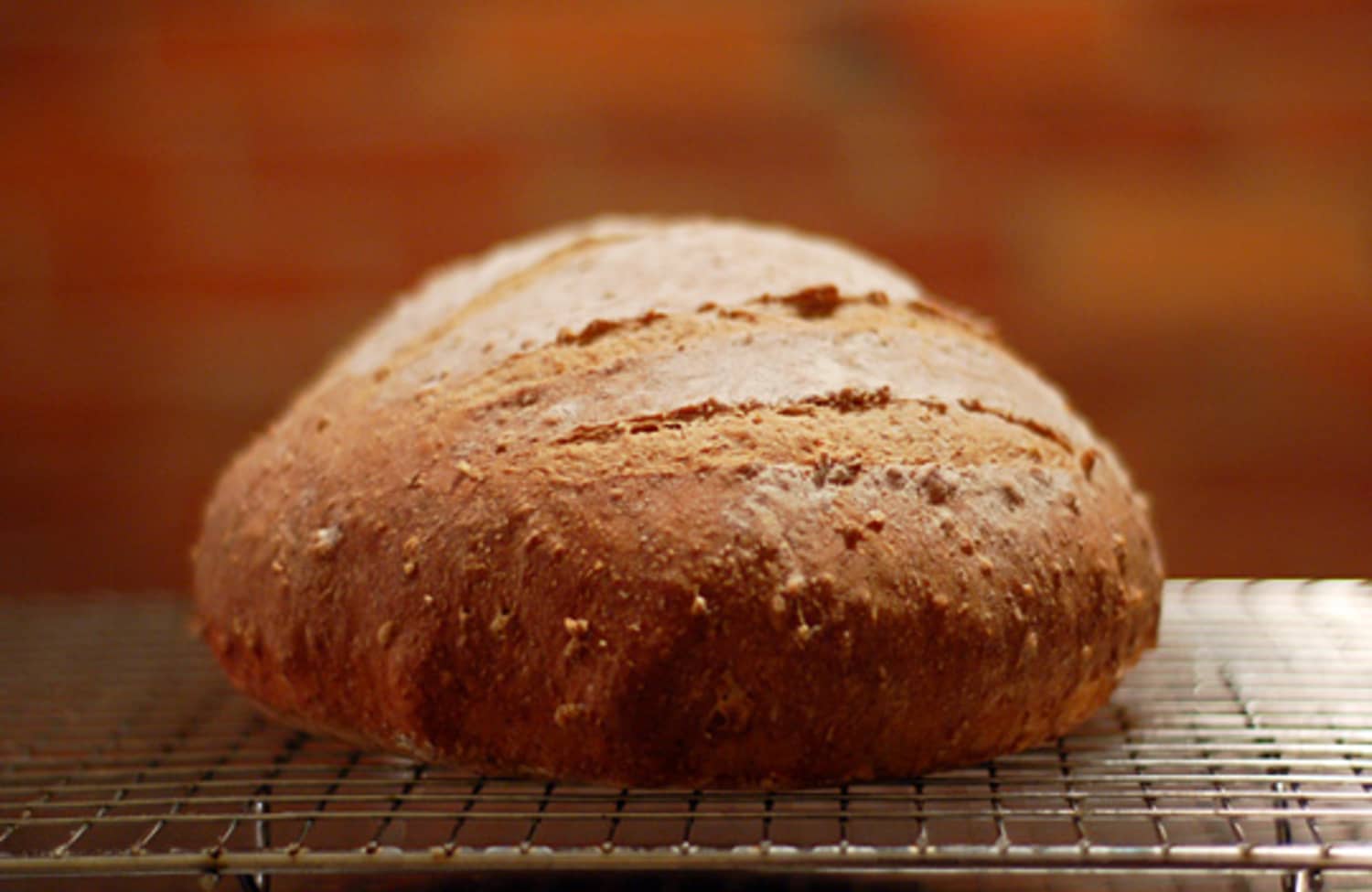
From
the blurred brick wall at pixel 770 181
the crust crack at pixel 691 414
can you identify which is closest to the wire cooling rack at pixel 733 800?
the crust crack at pixel 691 414

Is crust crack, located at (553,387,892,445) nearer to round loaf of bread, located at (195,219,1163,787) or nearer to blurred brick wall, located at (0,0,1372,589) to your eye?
round loaf of bread, located at (195,219,1163,787)

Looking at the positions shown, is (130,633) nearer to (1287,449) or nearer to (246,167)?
(246,167)

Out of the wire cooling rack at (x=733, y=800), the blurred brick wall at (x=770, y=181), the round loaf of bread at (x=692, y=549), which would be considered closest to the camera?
the wire cooling rack at (x=733, y=800)

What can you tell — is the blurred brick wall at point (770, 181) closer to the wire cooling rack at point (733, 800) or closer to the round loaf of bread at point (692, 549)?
the wire cooling rack at point (733, 800)

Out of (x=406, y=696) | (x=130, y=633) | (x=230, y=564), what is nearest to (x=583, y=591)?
(x=406, y=696)

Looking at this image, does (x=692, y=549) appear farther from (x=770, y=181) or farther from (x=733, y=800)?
(x=770, y=181)

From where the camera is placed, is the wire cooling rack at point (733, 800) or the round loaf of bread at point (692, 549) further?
the round loaf of bread at point (692, 549)
